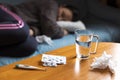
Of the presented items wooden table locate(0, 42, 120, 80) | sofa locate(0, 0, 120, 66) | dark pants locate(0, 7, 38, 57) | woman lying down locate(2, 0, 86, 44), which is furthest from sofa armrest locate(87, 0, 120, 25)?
wooden table locate(0, 42, 120, 80)

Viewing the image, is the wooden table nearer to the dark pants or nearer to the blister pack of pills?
the blister pack of pills

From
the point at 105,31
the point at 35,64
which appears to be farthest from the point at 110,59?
the point at 105,31

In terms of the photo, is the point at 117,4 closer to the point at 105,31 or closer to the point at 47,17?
the point at 105,31

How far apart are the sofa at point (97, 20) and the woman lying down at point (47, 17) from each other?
0.29 feet

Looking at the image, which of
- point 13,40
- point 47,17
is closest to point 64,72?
point 13,40

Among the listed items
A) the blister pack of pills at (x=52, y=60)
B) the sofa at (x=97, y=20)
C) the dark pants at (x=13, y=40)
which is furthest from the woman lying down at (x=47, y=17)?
the blister pack of pills at (x=52, y=60)

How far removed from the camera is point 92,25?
239cm

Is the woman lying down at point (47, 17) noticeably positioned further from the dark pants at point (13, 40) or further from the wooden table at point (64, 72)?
the wooden table at point (64, 72)

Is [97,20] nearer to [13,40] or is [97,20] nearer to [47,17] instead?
[47,17]

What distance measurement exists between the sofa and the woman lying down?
0.09 m

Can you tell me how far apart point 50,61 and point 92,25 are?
135 centimetres

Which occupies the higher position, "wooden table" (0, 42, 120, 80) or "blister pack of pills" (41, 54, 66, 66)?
"blister pack of pills" (41, 54, 66, 66)

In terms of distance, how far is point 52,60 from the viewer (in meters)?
1.12

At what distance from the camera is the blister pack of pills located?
3.59ft
